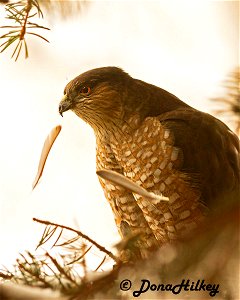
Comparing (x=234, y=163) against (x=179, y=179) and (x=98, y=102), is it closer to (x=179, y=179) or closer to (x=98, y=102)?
(x=179, y=179)

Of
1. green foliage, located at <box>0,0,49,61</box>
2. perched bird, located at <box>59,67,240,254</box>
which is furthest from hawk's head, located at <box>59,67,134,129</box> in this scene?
green foliage, located at <box>0,0,49,61</box>

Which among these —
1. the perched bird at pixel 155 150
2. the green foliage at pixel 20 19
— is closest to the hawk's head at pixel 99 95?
the perched bird at pixel 155 150

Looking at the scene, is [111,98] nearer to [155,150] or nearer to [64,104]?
[64,104]

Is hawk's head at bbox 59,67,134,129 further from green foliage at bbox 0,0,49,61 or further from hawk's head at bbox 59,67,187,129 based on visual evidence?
green foliage at bbox 0,0,49,61

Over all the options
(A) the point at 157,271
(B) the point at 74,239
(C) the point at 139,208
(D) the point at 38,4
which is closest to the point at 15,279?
(B) the point at 74,239

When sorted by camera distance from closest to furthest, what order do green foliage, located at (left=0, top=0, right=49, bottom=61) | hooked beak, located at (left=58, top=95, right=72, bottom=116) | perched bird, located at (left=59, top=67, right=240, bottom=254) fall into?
green foliage, located at (left=0, top=0, right=49, bottom=61)
perched bird, located at (left=59, top=67, right=240, bottom=254)
hooked beak, located at (left=58, top=95, right=72, bottom=116)

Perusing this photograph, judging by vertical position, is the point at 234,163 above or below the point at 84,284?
above

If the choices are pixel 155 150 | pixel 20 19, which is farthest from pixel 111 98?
pixel 20 19

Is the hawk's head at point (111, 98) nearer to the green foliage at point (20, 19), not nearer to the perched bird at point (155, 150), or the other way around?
the perched bird at point (155, 150)
